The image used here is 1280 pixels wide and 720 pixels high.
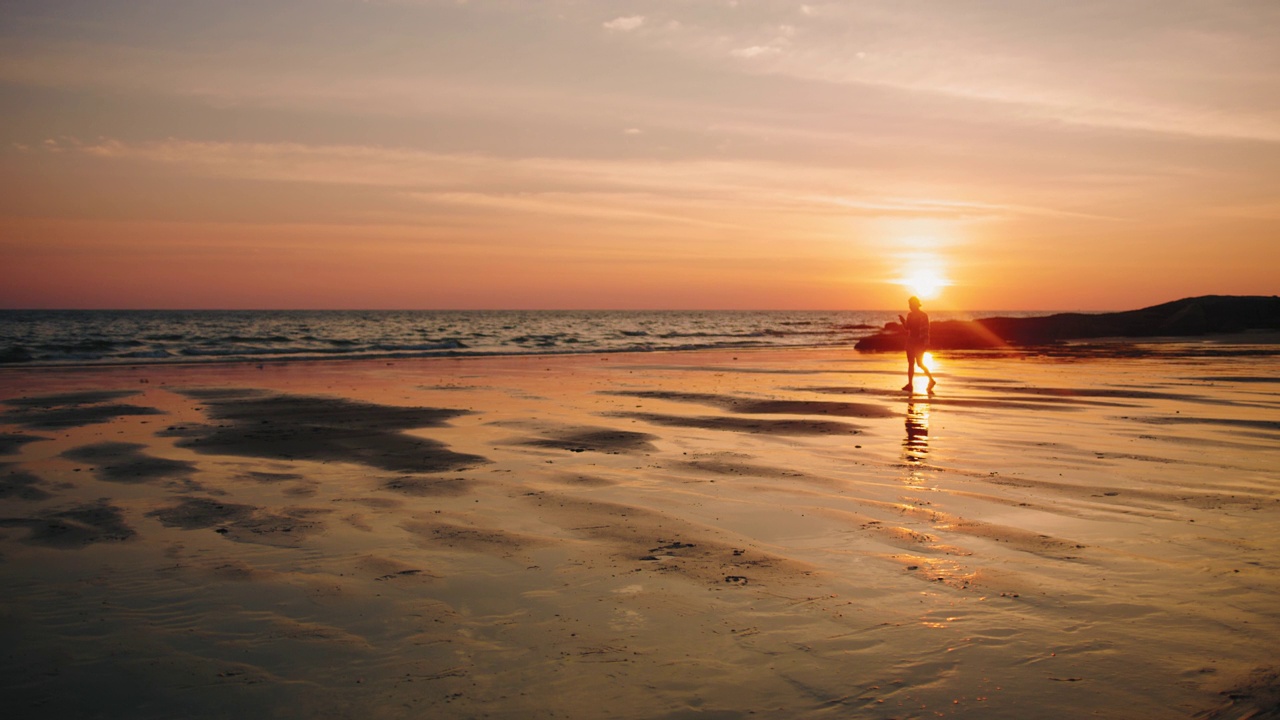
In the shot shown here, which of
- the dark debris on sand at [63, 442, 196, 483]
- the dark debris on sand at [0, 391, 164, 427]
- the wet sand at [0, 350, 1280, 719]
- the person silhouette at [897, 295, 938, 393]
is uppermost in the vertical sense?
the person silhouette at [897, 295, 938, 393]

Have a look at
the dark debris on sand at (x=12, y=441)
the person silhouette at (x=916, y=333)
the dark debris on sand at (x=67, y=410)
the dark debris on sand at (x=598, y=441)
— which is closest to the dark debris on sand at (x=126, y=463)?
the dark debris on sand at (x=12, y=441)

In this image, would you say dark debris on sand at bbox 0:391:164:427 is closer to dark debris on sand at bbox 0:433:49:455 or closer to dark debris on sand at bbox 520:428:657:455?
dark debris on sand at bbox 0:433:49:455

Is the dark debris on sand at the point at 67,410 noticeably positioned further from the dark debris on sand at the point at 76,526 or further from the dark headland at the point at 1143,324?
the dark headland at the point at 1143,324

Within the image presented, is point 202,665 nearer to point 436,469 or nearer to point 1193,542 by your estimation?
point 436,469

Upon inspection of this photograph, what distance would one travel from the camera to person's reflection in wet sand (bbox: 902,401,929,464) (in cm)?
1035

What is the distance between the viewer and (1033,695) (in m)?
3.89

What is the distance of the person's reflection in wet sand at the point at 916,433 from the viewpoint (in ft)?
34.0

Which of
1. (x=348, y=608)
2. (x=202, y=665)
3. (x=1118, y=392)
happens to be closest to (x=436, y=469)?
(x=348, y=608)

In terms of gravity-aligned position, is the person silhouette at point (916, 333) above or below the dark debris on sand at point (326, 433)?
above

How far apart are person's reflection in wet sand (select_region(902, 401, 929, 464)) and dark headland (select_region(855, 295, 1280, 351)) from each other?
93.9ft

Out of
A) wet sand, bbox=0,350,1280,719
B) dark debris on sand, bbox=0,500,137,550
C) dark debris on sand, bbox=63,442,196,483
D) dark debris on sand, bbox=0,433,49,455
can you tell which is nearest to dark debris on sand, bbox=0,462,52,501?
wet sand, bbox=0,350,1280,719

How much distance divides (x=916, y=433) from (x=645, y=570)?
7.60 metres

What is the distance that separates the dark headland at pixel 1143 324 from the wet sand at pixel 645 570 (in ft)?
109

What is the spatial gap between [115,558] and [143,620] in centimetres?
156
